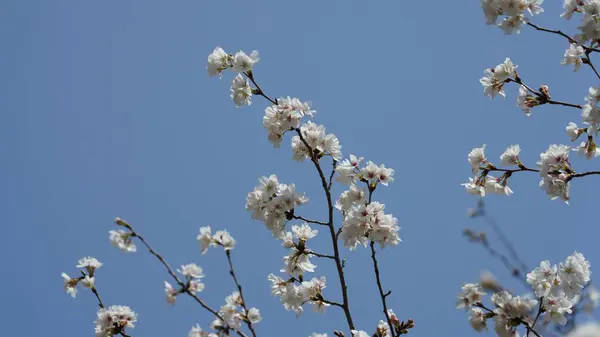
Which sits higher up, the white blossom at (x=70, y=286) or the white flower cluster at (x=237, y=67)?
the white flower cluster at (x=237, y=67)

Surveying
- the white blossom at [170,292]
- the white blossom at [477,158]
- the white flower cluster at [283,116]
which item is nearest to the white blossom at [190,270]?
the white blossom at [170,292]

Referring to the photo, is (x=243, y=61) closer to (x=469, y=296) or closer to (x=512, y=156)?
(x=512, y=156)

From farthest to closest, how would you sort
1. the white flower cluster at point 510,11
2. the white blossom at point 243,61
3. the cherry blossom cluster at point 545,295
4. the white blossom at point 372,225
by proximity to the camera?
the white blossom at point 243,61 < the white flower cluster at point 510,11 < the white blossom at point 372,225 < the cherry blossom cluster at point 545,295

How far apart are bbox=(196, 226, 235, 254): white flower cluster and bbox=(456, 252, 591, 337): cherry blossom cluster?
1.73 metres

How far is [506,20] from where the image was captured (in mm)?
3652

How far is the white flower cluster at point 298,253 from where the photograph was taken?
12.0 ft

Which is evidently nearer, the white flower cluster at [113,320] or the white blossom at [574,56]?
the white blossom at [574,56]

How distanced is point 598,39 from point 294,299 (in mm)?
2589

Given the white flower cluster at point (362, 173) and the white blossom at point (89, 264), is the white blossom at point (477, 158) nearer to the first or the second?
the white flower cluster at point (362, 173)

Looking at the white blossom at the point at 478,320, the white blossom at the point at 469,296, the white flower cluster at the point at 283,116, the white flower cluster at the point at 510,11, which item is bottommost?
the white blossom at the point at 478,320

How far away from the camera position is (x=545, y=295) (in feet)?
10.6

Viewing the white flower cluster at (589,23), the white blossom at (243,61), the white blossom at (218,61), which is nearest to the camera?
the white flower cluster at (589,23)

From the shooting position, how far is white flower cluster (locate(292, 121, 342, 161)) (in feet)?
12.1

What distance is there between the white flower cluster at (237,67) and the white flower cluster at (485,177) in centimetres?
170
